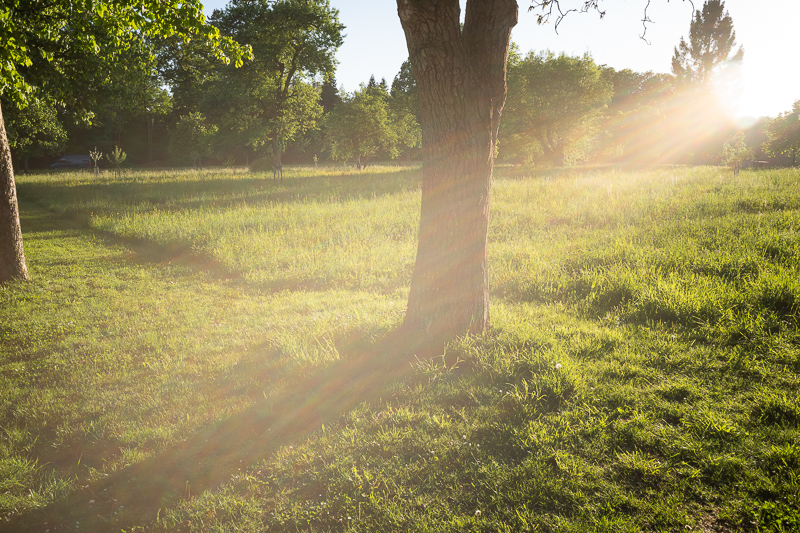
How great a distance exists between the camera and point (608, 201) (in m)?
12.2

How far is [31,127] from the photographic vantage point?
32.4 m

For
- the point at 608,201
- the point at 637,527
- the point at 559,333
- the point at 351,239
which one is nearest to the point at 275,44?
the point at 351,239

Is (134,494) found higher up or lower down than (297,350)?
lower down

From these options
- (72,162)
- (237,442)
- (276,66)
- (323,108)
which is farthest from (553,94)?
(72,162)

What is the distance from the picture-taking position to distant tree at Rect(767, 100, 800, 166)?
35281mm

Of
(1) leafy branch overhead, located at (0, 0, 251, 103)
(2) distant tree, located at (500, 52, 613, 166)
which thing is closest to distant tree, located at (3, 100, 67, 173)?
(1) leafy branch overhead, located at (0, 0, 251, 103)

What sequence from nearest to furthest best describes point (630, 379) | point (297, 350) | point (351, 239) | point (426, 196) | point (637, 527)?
point (637, 527) < point (630, 379) < point (426, 196) < point (297, 350) < point (351, 239)

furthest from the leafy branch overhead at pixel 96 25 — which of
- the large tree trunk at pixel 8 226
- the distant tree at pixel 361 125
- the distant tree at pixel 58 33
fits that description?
the distant tree at pixel 361 125

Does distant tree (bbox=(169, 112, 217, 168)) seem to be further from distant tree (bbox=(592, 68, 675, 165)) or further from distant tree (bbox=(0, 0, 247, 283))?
distant tree (bbox=(592, 68, 675, 165))

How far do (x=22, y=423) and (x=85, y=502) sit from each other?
5.95 feet

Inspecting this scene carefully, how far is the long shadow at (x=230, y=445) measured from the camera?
3168 mm

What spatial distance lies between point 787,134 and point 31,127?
67652 mm

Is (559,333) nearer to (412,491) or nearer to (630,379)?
(630,379)

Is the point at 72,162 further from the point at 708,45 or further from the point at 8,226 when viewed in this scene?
the point at 708,45
